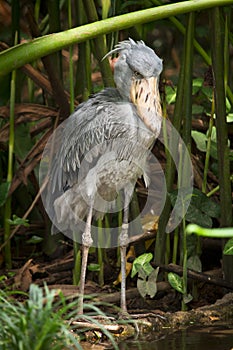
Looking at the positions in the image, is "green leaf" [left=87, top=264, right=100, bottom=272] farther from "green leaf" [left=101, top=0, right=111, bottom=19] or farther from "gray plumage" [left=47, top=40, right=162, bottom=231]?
"green leaf" [left=101, top=0, right=111, bottom=19]

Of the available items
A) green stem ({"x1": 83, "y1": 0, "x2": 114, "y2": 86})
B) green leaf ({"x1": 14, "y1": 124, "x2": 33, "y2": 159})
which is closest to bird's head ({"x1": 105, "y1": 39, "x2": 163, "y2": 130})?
green stem ({"x1": 83, "y1": 0, "x2": 114, "y2": 86})

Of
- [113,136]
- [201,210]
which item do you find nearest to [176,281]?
[201,210]

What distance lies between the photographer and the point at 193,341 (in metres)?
3.87

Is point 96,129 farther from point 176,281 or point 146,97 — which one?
point 176,281

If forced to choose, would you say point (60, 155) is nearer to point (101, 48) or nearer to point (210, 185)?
point (101, 48)

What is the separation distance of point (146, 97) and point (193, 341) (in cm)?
127

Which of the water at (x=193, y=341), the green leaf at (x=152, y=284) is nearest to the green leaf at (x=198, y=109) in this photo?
the green leaf at (x=152, y=284)

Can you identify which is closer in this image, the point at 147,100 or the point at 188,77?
the point at 147,100

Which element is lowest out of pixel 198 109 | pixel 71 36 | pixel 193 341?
pixel 193 341

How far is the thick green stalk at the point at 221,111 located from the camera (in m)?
4.33

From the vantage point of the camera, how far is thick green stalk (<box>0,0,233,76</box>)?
314 cm

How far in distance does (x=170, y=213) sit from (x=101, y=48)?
3.43 feet

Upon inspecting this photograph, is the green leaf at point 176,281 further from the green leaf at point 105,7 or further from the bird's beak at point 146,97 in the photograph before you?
the green leaf at point 105,7

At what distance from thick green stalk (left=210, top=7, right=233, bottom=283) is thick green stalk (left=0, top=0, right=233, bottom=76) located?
2.97 feet
